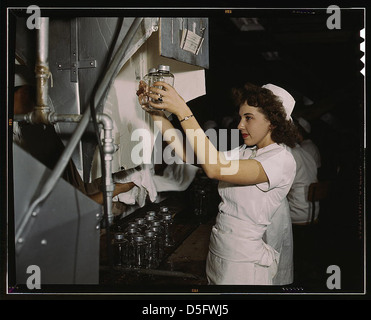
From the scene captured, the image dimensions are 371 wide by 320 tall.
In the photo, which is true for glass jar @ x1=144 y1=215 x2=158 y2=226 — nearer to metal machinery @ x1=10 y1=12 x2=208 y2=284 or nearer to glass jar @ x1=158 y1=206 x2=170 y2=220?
glass jar @ x1=158 y1=206 x2=170 y2=220

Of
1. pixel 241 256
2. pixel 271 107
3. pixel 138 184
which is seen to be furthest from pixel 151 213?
pixel 271 107

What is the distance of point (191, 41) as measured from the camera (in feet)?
4.50

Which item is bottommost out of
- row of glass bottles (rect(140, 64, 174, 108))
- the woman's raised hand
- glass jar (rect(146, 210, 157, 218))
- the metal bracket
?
glass jar (rect(146, 210, 157, 218))

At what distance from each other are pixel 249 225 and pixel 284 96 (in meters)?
0.52

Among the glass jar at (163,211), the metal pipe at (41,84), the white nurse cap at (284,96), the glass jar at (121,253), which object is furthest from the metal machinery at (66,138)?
the white nurse cap at (284,96)

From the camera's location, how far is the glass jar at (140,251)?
137cm

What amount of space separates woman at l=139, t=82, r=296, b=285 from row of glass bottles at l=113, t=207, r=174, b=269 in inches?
9.9

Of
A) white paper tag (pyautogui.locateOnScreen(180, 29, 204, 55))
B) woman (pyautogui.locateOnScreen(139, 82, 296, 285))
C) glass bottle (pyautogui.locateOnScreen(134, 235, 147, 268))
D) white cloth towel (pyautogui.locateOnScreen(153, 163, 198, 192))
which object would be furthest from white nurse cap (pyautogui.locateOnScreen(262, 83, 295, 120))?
glass bottle (pyautogui.locateOnScreen(134, 235, 147, 268))

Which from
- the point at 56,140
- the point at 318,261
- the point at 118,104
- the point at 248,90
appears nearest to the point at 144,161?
the point at 118,104

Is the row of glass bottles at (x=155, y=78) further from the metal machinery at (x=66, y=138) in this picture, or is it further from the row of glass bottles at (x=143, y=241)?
the row of glass bottles at (x=143, y=241)

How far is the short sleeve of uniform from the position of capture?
1.23 metres

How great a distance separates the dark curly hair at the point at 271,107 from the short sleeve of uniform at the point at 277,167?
67 mm

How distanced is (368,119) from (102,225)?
1047 mm
